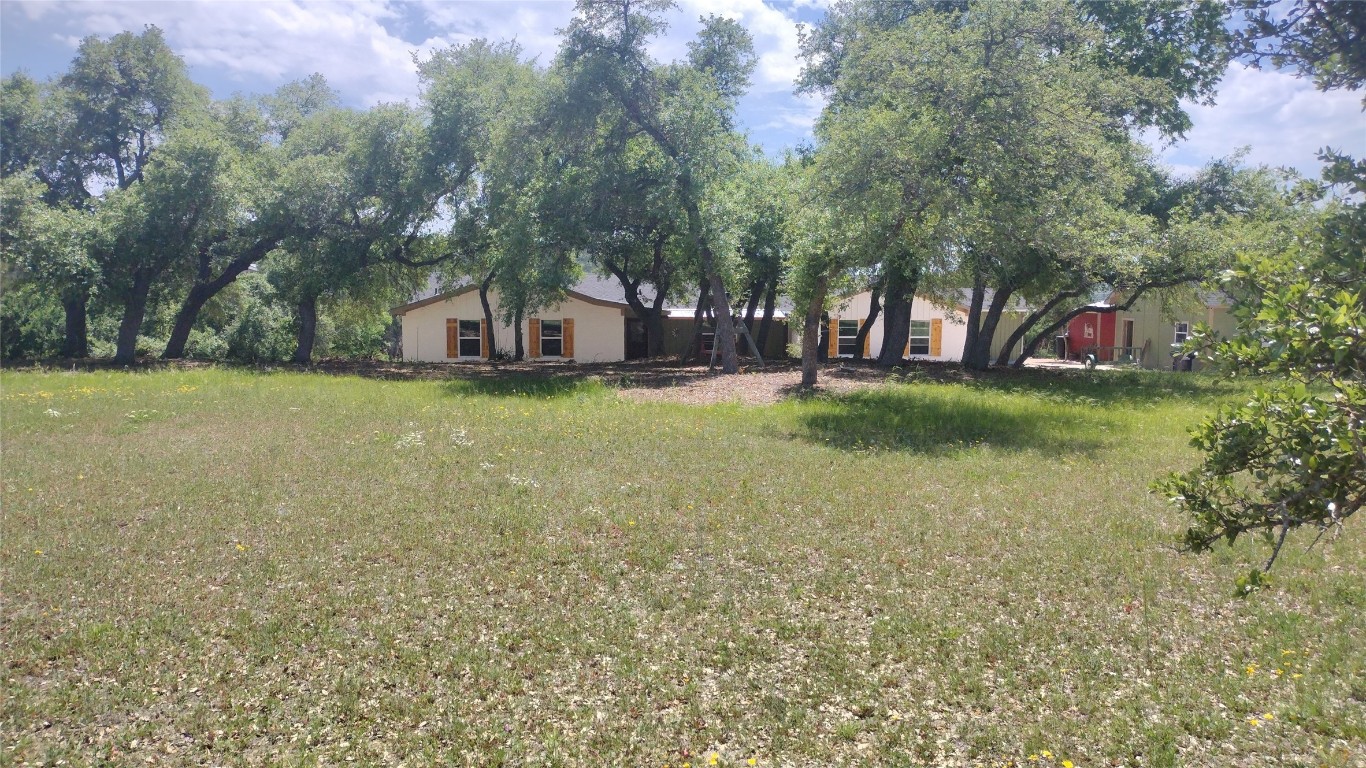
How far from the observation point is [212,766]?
11.4 feet

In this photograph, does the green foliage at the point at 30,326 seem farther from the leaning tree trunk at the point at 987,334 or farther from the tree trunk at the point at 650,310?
the leaning tree trunk at the point at 987,334

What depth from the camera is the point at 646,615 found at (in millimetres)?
5020

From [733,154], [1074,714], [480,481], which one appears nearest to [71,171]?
[733,154]

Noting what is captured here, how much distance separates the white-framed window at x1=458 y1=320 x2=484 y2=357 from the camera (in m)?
31.3

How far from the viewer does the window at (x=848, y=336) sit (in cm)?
3522

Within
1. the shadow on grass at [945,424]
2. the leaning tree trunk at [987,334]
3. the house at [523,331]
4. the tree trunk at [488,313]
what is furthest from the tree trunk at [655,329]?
the shadow on grass at [945,424]

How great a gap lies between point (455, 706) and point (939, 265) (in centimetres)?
1271

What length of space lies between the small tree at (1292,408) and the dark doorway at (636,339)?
95.0ft

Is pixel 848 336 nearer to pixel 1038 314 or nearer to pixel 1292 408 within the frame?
pixel 1038 314

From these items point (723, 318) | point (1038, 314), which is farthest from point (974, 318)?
point (723, 318)

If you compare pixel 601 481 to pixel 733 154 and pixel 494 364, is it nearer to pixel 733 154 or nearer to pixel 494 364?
pixel 733 154

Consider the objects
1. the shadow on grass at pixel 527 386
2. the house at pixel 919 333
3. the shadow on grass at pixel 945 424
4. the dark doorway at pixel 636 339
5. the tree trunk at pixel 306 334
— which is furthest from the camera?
the house at pixel 919 333

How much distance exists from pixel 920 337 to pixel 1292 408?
34197mm

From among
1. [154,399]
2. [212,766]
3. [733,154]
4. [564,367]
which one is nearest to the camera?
[212,766]
